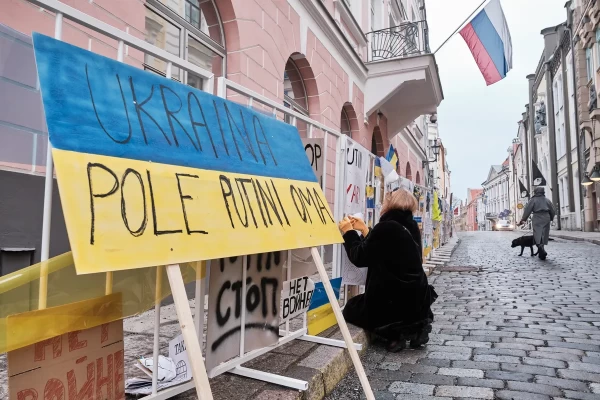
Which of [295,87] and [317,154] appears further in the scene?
[295,87]

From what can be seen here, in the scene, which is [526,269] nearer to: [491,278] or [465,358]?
[491,278]

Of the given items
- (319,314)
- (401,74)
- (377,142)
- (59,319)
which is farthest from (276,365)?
(377,142)

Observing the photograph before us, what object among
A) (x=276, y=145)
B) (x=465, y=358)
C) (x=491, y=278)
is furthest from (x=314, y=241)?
(x=491, y=278)

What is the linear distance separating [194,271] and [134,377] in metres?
0.64

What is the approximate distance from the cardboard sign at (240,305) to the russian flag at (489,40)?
8.55m

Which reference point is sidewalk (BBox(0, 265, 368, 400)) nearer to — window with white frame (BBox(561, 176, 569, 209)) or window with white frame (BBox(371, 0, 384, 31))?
window with white frame (BBox(371, 0, 384, 31))

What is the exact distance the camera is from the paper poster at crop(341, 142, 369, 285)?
154 inches

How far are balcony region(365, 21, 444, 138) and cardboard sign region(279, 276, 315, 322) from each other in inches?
323

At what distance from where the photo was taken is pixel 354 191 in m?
4.13

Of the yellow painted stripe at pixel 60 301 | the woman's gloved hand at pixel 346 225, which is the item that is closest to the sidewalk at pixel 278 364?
the yellow painted stripe at pixel 60 301

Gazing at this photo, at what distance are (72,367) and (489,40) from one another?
33.3 ft

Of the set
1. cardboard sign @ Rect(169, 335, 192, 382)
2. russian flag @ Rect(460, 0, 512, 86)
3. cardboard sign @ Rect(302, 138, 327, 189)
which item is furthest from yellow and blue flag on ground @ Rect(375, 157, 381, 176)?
russian flag @ Rect(460, 0, 512, 86)

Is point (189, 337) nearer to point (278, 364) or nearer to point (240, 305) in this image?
point (240, 305)

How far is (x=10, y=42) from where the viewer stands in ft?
5.80
